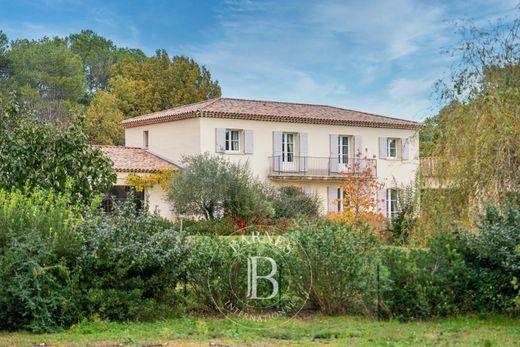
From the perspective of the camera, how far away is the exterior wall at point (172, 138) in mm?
35906

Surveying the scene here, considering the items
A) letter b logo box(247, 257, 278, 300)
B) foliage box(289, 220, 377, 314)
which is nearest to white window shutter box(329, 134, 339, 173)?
foliage box(289, 220, 377, 314)

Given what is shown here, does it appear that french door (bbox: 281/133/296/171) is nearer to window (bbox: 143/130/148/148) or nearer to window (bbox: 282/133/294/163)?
window (bbox: 282/133/294/163)

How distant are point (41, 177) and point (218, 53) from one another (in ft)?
45.4

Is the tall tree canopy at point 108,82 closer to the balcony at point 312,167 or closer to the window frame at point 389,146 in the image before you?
the balcony at point 312,167

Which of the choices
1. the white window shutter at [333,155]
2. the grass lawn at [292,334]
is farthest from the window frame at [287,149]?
the grass lawn at [292,334]

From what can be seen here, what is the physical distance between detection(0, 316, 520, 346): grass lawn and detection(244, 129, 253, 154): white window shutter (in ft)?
82.0

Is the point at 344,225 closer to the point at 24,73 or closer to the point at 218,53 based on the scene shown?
the point at 218,53

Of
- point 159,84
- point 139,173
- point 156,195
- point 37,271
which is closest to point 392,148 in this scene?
point 156,195

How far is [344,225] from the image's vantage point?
41.7ft

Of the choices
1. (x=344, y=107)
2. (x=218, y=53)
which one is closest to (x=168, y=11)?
(x=218, y=53)

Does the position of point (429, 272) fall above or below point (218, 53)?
below

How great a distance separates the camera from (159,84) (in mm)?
53438

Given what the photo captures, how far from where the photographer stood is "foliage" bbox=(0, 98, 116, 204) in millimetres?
16234

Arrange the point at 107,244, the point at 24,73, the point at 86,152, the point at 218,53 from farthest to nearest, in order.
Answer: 1. the point at 24,73
2. the point at 218,53
3. the point at 86,152
4. the point at 107,244
